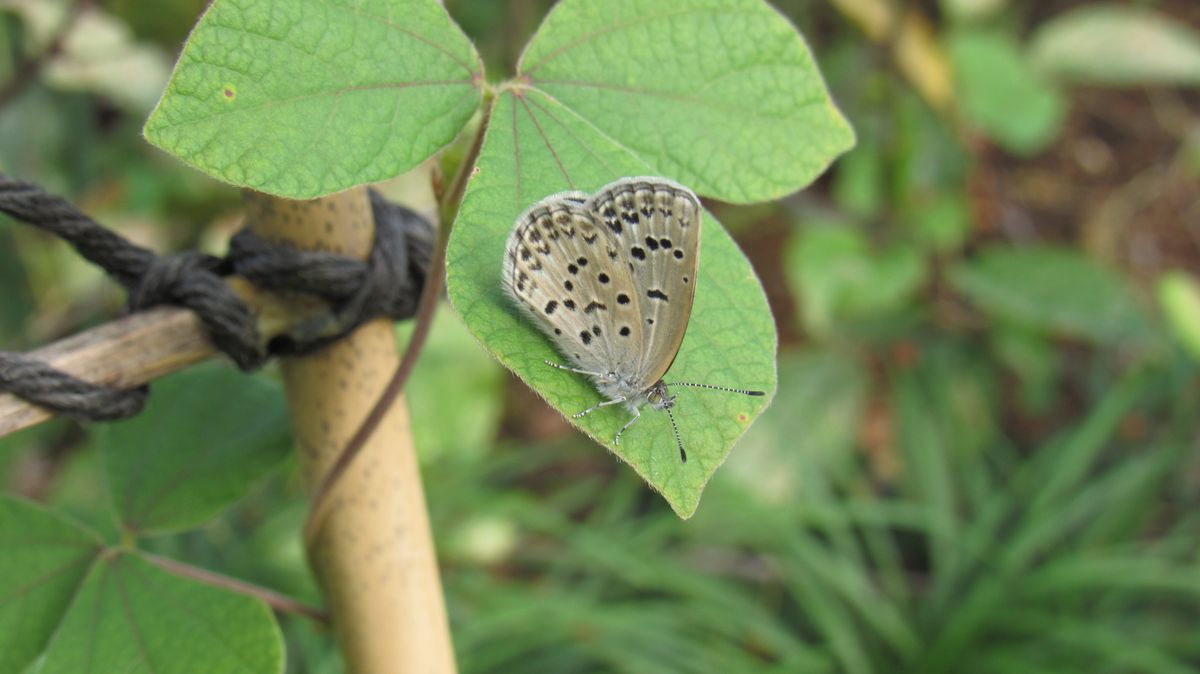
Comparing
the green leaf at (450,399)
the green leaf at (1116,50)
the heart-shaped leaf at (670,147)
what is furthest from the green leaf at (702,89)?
the green leaf at (1116,50)

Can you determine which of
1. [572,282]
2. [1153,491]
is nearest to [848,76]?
[1153,491]

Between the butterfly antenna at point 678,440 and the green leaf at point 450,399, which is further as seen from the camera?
the green leaf at point 450,399

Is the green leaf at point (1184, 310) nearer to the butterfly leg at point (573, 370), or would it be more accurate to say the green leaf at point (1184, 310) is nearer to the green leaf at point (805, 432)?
the green leaf at point (805, 432)

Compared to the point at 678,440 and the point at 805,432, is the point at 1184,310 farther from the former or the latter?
Answer: the point at 678,440

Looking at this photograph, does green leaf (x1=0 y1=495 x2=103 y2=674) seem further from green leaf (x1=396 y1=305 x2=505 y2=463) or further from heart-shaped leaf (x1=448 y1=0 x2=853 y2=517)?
green leaf (x1=396 y1=305 x2=505 y2=463)

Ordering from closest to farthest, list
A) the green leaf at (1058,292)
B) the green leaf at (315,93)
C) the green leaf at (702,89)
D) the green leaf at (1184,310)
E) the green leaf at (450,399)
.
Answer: the green leaf at (315,93) → the green leaf at (702,89) → the green leaf at (450,399) → the green leaf at (1184,310) → the green leaf at (1058,292)

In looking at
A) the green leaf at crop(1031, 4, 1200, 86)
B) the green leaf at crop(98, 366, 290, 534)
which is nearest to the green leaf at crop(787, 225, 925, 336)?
the green leaf at crop(1031, 4, 1200, 86)

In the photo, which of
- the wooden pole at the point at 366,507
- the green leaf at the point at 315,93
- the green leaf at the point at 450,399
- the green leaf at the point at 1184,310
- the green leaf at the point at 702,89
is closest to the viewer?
the green leaf at the point at 315,93

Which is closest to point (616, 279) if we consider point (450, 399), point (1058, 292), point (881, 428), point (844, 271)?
point (450, 399)
